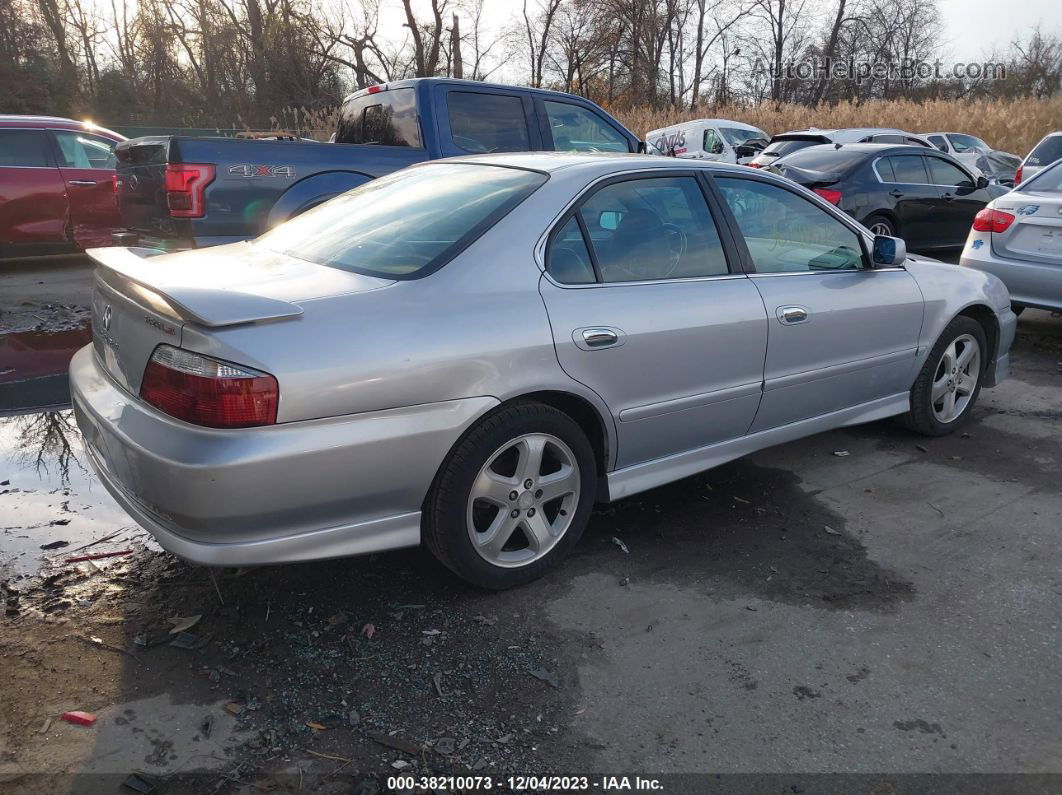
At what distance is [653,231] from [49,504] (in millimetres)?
2954

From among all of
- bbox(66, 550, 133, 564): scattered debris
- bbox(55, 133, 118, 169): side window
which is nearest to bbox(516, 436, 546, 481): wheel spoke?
bbox(66, 550, 133, 564): scattered debris

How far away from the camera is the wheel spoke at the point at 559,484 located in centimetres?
309

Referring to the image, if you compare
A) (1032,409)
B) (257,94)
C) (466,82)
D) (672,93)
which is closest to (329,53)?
(257,94)

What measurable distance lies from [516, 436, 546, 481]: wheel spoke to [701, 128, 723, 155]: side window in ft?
54.8

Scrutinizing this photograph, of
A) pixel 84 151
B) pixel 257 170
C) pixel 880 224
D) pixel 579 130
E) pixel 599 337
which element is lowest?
pixel 880 224

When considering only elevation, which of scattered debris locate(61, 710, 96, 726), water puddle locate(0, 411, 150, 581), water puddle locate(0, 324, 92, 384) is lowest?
scattered debris locate(61, 710, 96, 726)

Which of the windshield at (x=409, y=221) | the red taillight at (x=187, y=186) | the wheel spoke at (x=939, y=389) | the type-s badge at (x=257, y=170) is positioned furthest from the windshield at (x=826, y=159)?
the windshield at (x=409, y=221)

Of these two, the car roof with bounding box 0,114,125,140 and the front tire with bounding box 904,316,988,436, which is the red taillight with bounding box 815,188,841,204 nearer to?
the front tire with bounding box 904,316,988,436

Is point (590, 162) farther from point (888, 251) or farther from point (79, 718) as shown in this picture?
point (79, 718)

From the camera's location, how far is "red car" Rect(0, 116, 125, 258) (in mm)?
9586

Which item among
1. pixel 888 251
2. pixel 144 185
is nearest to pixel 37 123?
pixel 144 185

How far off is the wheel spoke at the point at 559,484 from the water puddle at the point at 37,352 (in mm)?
4297

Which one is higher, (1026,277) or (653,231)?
(653,231)

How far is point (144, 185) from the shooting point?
6.51m
